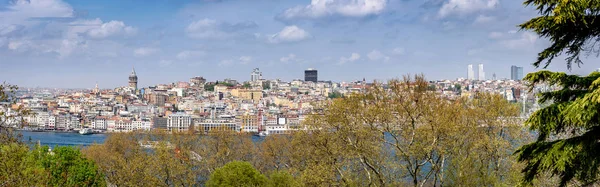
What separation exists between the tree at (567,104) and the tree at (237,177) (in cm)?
797

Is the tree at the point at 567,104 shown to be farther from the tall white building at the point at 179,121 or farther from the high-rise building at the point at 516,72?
the high-rise building at the point at 516,72

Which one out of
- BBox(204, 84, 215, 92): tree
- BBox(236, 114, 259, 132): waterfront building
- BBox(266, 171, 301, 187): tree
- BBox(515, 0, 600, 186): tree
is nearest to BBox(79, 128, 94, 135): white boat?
BBox(236, 114, 259, 132): waterfront building

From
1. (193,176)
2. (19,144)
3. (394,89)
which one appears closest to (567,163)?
(19,144)

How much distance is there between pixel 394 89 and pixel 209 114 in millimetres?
59502

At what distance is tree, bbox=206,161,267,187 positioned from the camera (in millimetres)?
10398

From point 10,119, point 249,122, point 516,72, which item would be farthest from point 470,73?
point 10,119

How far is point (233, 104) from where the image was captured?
79.1 meters

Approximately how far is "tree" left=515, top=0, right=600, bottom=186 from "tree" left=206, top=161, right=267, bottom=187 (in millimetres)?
7969

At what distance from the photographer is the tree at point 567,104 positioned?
2463 mm

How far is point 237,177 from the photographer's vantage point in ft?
34.2

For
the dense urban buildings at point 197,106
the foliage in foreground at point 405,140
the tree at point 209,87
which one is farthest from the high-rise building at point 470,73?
the foliage in foreground at point 405,140

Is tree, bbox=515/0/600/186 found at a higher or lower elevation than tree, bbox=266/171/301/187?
higher

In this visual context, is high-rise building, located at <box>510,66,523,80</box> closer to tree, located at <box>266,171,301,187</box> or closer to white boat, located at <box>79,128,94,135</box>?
white boat, located at <box>79,128,94,135</box>

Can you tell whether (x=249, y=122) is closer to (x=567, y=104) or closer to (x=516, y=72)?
(x=567, y=104)
